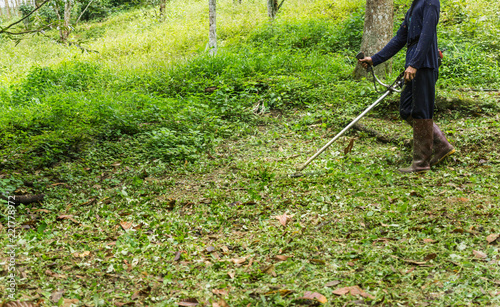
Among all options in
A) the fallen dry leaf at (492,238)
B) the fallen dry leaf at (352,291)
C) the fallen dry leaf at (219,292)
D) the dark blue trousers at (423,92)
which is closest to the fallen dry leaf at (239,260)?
the fallen dry leaf at (219,292)

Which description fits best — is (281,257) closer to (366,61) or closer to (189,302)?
(189,302)

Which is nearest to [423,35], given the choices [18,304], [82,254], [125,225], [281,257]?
[281,257]

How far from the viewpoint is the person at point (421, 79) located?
155 inches

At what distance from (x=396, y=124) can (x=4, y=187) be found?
563 cm

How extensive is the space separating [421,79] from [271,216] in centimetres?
235

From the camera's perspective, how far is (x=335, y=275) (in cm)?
265

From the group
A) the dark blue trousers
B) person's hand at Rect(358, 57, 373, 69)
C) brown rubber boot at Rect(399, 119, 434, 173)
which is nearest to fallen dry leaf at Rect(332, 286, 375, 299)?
brown rubber boot at Rect(399, 119, 434, 173)

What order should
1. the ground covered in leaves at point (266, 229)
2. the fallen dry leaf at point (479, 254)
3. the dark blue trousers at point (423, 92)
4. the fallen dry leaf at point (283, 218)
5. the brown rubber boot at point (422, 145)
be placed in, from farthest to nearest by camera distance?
the brown rubber boot at point (422, 145), the dark blue trousers at point (423, 92), the fallen dry leaf at point (283, 218), the fallen dry leaf at point (479, 254), the ground covered in leaves at point (266, 229)

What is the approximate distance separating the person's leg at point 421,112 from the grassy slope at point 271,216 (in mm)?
244

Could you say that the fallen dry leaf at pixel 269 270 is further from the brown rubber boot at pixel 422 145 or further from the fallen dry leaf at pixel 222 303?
the brown rubber boot at pixel 422 145

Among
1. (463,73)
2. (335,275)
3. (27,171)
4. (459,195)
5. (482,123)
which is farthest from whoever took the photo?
(463,73)

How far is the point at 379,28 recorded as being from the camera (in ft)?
24.8

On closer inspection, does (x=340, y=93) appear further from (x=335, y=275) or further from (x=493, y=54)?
(x=335, y=275)

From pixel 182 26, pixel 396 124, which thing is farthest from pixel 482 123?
pixel 182 26
